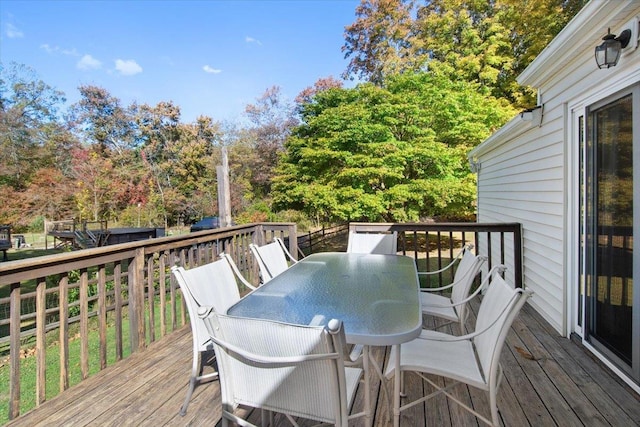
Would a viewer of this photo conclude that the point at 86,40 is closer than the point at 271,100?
Yes

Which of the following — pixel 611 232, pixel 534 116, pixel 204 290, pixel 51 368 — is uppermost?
pixel 534 116

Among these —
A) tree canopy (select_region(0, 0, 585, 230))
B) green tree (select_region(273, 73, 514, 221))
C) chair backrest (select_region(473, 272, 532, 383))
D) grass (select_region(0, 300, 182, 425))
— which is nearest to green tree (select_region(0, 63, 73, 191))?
tree canopy (select_region(0, 0, 585, 230))

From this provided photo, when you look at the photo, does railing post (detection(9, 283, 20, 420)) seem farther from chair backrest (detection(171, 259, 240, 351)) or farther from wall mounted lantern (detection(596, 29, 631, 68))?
wall mounted lantern (detection(596, 29, 631, 68))

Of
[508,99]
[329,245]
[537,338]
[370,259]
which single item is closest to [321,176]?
[329,245]

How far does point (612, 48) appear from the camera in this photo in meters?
2.07

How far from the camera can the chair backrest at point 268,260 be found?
2.80 metres

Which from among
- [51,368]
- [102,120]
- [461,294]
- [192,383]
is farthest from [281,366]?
[102,120]

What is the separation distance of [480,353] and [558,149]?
7.71 ft

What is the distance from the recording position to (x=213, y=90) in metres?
21.1

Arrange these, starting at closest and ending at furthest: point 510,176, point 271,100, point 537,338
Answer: point 537,338, point 510,176, point 271,100

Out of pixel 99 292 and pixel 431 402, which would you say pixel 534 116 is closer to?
pixel 431 402

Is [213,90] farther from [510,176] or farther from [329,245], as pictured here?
[510,176]

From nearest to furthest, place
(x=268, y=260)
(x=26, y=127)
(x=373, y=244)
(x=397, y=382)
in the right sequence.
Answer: (x=397, y=382) → (x=268, y=260) → (x=373, y=244) → (x=26, y=127)

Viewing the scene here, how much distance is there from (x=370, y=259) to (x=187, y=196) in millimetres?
18337
